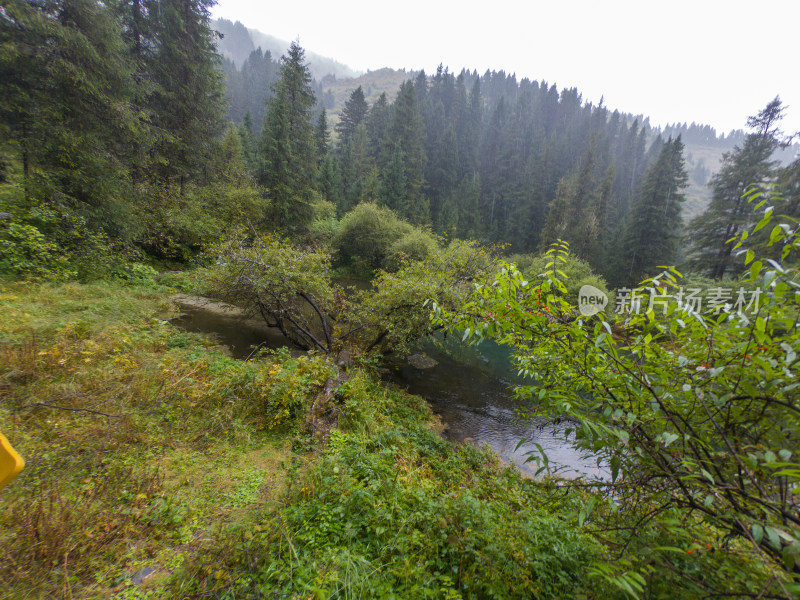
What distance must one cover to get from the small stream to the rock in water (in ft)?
0.66

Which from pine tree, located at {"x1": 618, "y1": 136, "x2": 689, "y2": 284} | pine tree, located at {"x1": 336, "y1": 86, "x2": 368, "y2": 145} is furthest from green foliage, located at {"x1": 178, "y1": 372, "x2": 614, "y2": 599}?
pine tree, located at {"x1": 336, "y1": 86, "x2": 368, "y2": 145}

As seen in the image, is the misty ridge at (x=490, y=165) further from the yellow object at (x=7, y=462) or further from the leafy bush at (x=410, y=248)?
the yellow object at (x=7, y=462)

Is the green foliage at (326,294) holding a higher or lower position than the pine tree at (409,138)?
lower

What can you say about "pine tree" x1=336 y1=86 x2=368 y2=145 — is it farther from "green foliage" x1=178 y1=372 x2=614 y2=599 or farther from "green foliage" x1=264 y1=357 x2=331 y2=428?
"green foliage" x1=178 y1=372 x2=614 y2=599

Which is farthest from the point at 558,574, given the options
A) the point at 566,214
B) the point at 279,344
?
the point at 566,214

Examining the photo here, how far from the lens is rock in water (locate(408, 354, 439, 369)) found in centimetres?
1256

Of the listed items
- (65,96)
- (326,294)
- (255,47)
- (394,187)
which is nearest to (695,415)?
(326,294)

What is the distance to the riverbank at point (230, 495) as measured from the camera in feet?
8.22

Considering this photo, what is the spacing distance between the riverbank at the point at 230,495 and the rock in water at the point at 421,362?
6.05m

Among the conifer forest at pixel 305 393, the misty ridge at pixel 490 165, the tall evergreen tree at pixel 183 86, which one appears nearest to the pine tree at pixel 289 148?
the conifer forest at pixel 305 393

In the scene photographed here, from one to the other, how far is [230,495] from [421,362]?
9.64m

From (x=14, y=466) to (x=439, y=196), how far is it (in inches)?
1921

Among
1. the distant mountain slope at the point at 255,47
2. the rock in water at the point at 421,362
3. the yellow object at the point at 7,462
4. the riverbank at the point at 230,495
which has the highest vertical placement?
the distant mountain slope at the point at 255,47

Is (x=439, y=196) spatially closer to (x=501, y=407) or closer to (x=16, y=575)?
(x=501, y=407)
